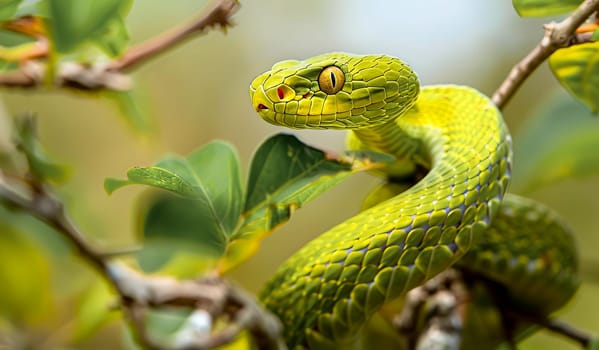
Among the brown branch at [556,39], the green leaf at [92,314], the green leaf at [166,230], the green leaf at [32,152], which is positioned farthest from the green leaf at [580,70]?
the green leaf at [92,314]

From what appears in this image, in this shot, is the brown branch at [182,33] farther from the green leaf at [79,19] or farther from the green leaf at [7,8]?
the green leaf at [7,8]

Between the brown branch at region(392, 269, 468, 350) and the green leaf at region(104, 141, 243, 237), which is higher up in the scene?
the green leaf at region(104, 141, 243, 237)

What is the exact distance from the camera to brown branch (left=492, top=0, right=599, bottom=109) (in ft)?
2.20

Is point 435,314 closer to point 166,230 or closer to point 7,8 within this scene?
point 166,230

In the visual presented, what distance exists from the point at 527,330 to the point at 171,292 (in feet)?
2.02

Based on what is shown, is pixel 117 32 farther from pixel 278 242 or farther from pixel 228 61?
pixel 278 242

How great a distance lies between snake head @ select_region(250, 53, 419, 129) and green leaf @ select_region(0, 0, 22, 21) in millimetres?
260

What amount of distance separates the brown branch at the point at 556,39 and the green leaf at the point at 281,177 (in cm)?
19

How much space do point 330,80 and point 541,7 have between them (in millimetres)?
252

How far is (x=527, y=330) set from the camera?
3.70 feet

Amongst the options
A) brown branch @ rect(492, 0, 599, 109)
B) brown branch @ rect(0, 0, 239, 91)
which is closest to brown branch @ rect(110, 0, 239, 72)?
brown branch @ rect(0, 0, 239, 91)

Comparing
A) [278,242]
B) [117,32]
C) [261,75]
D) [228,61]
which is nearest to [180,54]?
[228,61]

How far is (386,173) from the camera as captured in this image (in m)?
0.88

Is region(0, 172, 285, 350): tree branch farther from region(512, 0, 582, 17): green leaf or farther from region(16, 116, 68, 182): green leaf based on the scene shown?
region(512, 0, 582, 17): green leaf
